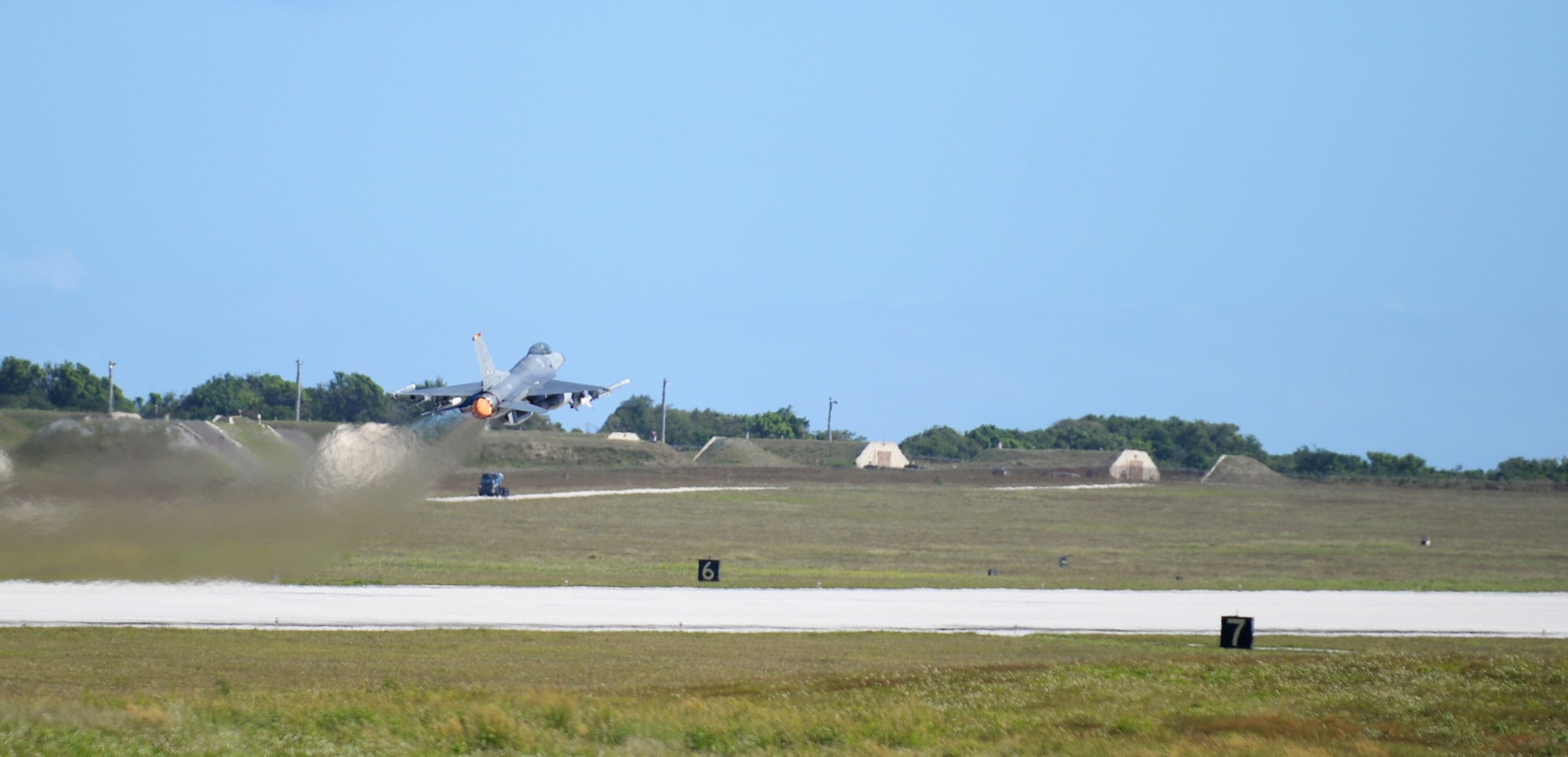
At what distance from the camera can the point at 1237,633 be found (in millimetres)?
37844

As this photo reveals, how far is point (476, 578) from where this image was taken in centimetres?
5341

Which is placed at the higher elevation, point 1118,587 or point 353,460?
point 353,460

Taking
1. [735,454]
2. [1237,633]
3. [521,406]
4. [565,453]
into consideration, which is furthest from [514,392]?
[735,454]

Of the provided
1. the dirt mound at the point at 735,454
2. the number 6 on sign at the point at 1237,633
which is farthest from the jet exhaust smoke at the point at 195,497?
the dirt mound at the point at 735,454

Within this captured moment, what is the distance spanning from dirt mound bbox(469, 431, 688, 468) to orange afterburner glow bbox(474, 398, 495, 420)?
242ft

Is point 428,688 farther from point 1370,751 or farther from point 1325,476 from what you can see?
point 1325,476

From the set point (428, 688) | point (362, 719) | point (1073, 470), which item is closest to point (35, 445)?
point (428, 688)

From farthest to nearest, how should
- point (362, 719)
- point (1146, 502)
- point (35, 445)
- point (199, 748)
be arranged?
1. point (1146, 502)
2. point (35, 445)
3. point (362, 719)
4. point (199, 748)

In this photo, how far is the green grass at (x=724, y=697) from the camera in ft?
72.8

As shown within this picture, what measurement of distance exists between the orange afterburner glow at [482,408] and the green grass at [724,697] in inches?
217

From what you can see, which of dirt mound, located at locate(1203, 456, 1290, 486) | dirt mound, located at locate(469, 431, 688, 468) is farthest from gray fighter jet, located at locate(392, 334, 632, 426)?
dirt mound, located at locate(1203, 456, 1290, 486)

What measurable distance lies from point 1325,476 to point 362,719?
145 meters

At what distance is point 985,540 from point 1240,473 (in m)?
79.2

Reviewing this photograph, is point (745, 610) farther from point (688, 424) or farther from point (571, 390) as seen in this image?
point (688, 424)
